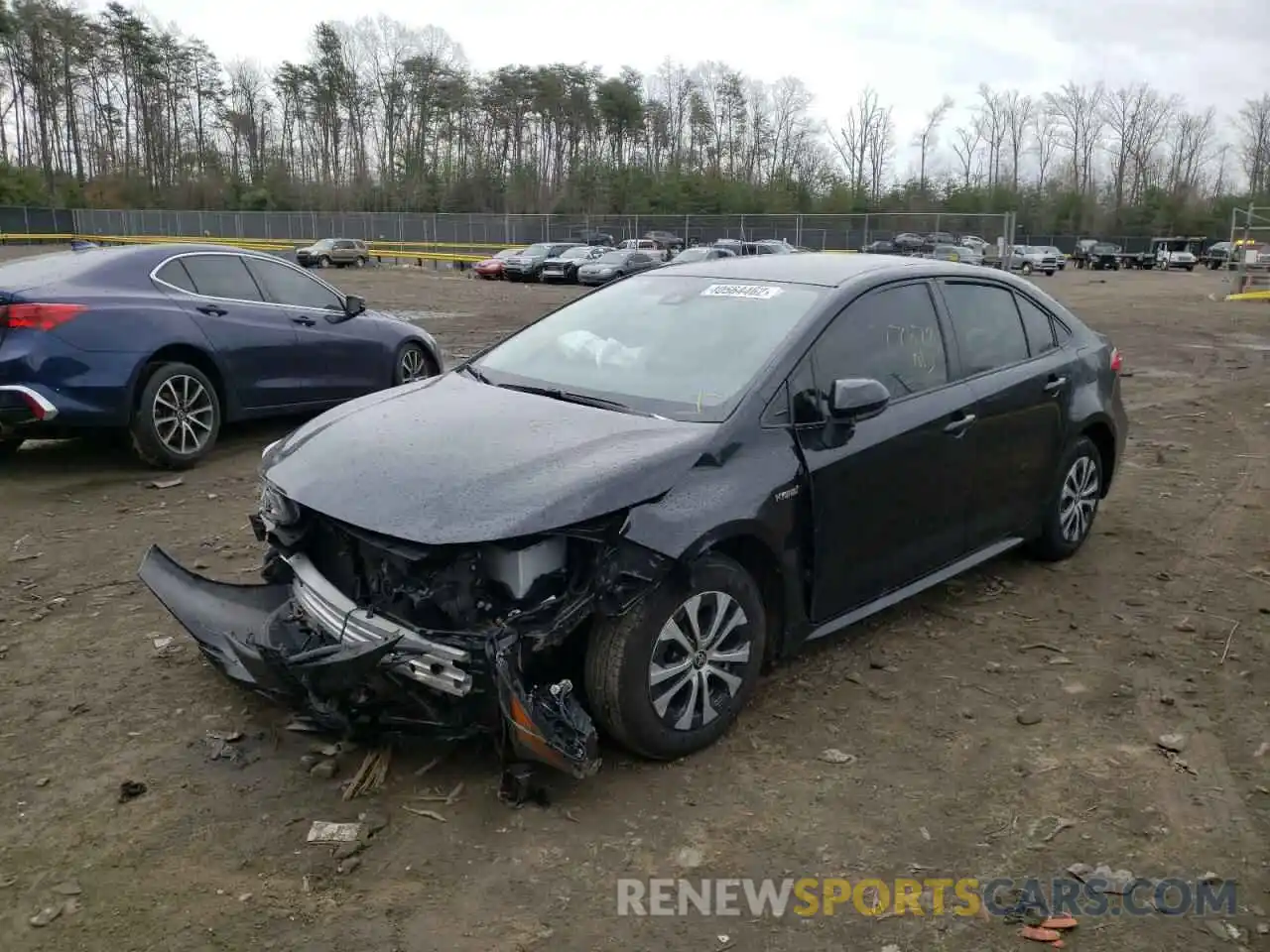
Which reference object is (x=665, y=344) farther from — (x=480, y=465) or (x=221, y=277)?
(x=221, y=277)

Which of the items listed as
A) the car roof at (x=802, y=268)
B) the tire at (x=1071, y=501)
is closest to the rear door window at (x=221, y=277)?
the car roof at (x=802, y=268)

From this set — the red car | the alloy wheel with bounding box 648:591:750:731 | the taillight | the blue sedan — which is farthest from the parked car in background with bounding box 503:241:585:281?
the alloy wheel with bounding box 648:591:750:731

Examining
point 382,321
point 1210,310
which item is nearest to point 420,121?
point 1210,310

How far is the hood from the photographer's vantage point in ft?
10.7

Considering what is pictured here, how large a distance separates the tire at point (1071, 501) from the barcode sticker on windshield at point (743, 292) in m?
2.06

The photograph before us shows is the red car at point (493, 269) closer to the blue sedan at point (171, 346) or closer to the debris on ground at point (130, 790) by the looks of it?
the blue sedan at point (171, 346)

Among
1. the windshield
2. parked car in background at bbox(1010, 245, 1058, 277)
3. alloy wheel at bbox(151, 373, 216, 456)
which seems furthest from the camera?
parked car in background at bbox(1010, 245, 1058, 277)

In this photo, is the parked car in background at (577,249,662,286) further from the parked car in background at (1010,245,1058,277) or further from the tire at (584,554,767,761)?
the tire at (584,554,767,761)

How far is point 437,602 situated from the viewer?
333 centimetres

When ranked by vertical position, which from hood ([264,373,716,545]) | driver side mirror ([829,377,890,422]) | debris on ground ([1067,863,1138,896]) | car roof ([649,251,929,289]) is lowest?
debris on ground ([1067,863,1138,896])

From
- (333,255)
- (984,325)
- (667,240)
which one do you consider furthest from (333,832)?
(667,240)

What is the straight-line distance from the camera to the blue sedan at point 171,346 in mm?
6711

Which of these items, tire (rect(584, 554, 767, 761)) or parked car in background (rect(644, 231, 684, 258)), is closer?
tire (rect(584, 554, 767, 761))

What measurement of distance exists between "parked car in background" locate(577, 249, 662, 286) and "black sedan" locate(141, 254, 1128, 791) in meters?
29.1
